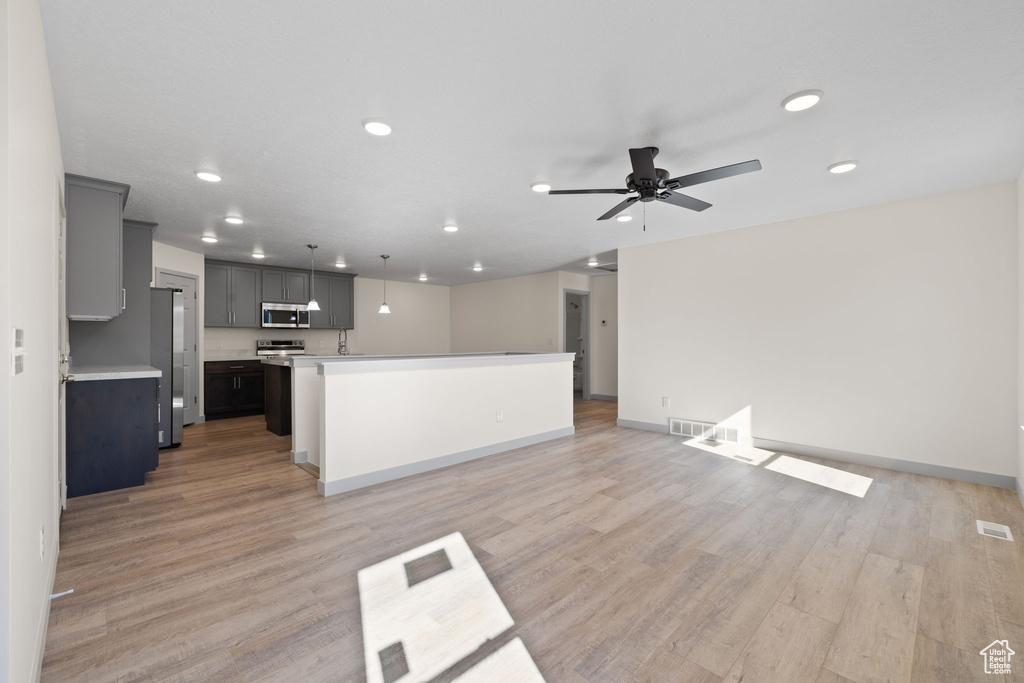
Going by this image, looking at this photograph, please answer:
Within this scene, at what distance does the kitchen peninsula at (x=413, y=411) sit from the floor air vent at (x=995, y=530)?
3.47m

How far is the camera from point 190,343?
20.3 ft

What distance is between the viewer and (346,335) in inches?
334

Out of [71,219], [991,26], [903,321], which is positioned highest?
[991,26]

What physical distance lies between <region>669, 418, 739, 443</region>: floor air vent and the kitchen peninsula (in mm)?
1343

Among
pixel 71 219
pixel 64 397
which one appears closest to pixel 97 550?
pixel 64 397

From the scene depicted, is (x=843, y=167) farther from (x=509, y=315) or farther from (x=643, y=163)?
(x=509, y=315)

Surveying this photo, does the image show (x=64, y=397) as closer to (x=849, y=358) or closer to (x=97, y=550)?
(x=97, y=550)

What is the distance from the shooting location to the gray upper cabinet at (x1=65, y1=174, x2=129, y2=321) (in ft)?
11.0

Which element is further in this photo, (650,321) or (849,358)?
(650,321)

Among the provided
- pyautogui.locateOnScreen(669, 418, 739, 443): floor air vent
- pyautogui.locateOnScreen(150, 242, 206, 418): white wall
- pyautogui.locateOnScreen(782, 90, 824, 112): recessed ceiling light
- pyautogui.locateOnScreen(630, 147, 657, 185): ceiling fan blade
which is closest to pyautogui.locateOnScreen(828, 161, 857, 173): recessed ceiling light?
pyautogui.locateOnScreen(782, 90, 824, 112): recessed ceiling light

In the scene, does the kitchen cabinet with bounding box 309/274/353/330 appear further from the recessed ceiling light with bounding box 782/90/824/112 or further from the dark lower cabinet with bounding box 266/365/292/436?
the recessed ceiling light with bounding box 782/90/824/112

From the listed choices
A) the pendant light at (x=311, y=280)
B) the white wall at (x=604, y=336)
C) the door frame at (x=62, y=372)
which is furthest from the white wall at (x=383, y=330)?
the door frame at (x=62, y=372)

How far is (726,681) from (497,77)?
2.66 meters

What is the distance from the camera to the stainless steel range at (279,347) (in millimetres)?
7406
